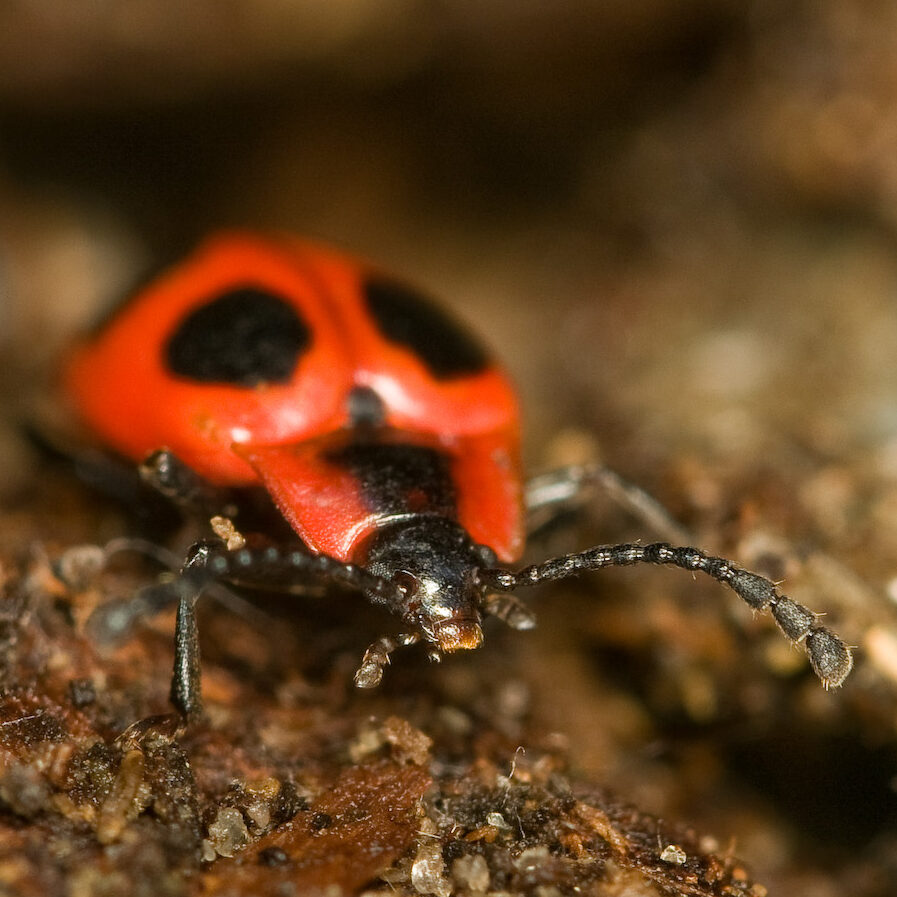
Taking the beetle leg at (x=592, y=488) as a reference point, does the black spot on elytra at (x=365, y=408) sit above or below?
above

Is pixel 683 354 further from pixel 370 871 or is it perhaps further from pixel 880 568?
pixel 370 871

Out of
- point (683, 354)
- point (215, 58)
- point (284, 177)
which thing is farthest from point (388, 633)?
point (284, 177)

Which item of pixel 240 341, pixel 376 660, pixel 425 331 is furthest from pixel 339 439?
pixel 376 660

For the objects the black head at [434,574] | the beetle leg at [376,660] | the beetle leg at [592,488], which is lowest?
the beetle leg at [592,488]

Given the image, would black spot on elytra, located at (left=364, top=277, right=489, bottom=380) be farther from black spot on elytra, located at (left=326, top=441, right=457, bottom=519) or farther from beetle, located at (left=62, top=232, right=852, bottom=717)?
black spot on elytra, located at (left=326, top=441, right=457, bottom=519)

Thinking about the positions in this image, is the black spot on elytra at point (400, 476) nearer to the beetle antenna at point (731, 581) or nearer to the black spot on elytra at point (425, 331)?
the beetle antenna at point (731, 581)

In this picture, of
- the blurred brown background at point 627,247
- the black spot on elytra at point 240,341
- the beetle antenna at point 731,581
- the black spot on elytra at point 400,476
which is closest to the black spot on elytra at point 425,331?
the black spot on elytra at point 240,341
